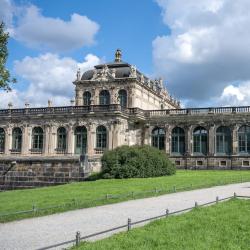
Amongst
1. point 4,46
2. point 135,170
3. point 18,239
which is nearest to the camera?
point 18,239

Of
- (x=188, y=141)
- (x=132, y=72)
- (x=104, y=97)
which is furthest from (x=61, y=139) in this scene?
(x=188, y=141)

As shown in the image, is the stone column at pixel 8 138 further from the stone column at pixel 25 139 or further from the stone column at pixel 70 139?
the stone column at pixel 70 139

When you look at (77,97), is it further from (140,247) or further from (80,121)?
(140,247)

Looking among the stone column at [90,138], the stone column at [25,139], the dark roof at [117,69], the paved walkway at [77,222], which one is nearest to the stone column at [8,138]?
the stone column at [25,139]

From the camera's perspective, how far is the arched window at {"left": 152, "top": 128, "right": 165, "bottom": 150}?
56781mm

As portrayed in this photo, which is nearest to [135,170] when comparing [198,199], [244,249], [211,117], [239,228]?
[198,199]

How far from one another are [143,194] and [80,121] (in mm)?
31312

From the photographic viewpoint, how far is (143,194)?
24.6m

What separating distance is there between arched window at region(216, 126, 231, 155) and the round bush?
1592 cm

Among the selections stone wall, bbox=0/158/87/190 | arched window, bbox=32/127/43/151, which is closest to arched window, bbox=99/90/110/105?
arched window, bbox=32/127/43/151

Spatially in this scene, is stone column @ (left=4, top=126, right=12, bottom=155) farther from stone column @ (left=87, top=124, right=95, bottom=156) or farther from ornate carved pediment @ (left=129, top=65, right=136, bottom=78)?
ornate carved pediment @ (left=129, top=65, right=136, bottom=78)

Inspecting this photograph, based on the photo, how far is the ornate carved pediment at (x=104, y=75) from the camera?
62000 mm

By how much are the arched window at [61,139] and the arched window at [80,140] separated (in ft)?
5.30

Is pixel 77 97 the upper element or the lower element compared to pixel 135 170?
upper
